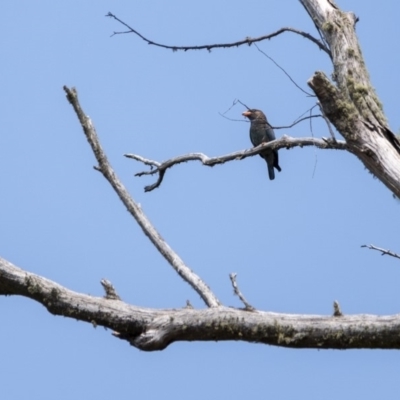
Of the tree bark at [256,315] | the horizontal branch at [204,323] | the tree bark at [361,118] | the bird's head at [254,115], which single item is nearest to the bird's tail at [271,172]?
the bird's head at [254,115]

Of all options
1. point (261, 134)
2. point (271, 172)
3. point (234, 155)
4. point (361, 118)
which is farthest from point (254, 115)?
point (361, 118)

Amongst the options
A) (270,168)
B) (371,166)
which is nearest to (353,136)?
(371,166)

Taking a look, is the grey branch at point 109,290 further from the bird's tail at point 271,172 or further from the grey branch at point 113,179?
the bird's tail at point 271,172

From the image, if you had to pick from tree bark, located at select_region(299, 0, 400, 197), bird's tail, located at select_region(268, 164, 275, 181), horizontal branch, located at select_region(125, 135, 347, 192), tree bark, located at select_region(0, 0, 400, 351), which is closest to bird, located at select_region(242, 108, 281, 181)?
bird's tail, located at select_region(268, 164, 275, 181)

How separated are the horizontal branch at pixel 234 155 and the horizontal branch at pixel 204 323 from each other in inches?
41.2

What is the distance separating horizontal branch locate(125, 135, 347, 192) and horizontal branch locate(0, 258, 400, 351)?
1047 mm

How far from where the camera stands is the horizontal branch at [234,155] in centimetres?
499

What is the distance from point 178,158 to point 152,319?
8.48ft

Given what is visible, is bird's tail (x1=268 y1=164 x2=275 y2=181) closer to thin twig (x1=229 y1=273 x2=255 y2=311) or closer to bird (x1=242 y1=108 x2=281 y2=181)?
bird (x1=242 y1=108 x2=281 y2=181)

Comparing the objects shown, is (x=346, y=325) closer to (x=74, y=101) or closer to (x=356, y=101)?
(x=356, y=101)

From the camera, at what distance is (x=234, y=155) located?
6215 millimetres

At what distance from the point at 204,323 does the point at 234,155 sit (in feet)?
7.26

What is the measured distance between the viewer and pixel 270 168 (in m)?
14.3

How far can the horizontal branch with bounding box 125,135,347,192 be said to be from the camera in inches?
197
